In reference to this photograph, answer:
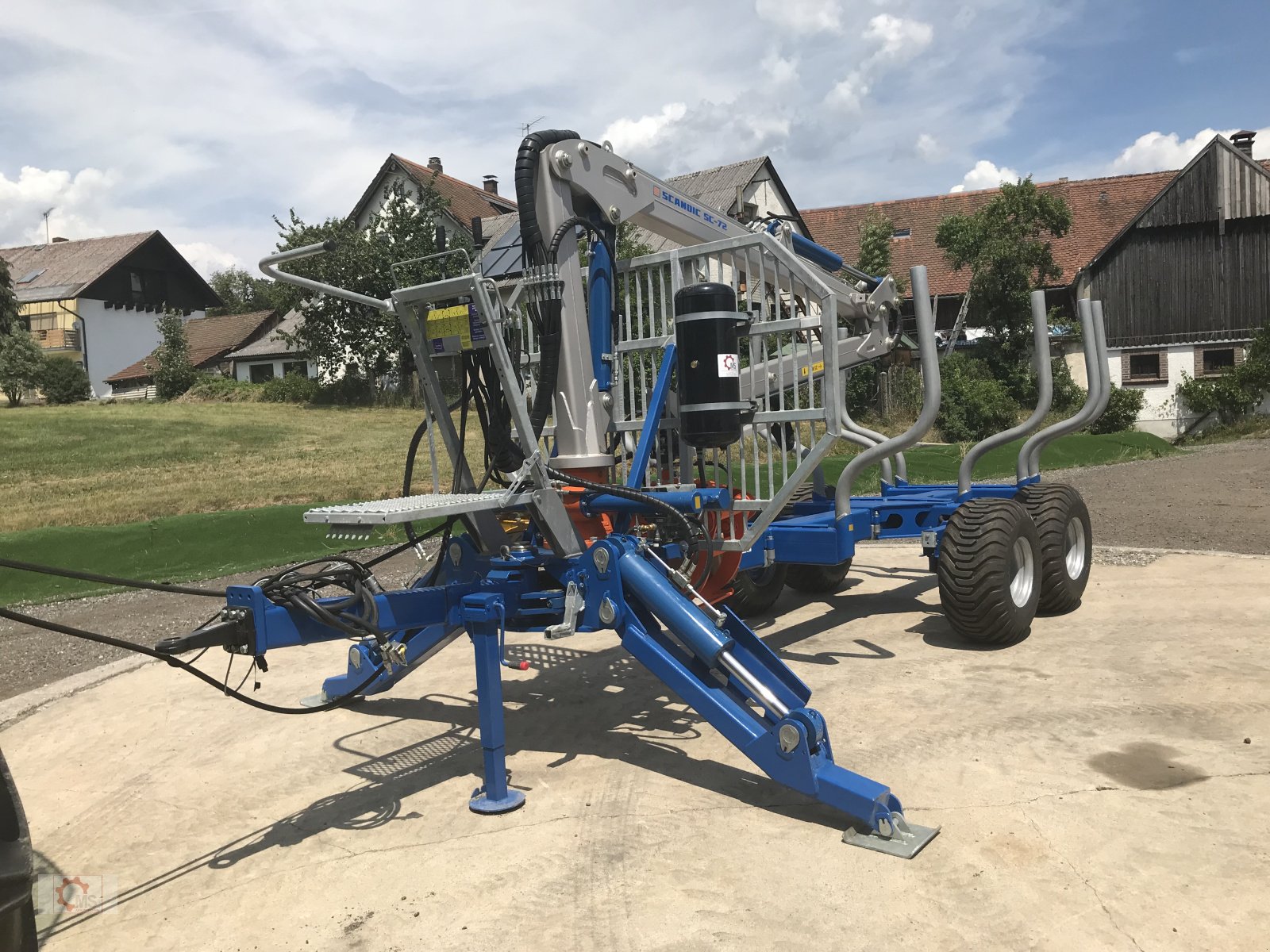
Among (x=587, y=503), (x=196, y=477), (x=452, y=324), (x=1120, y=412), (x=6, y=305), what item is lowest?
(x=196, y=477)

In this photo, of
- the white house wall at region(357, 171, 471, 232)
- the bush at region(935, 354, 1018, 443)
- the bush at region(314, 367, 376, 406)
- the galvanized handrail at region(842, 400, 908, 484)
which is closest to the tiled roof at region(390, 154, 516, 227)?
the white house wall at region(357, 171, 471, 232)

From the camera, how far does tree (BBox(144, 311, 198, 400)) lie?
42.5 m

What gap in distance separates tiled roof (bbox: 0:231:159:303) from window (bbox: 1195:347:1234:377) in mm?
45810

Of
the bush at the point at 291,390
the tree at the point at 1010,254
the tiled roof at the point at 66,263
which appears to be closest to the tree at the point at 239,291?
the tiled roof at the point at 66,263

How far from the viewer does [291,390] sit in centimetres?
3791

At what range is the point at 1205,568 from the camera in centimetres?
866

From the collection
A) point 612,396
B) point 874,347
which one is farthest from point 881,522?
point 612,396

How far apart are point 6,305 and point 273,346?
1049 cm

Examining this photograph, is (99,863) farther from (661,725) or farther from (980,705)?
(980,705)

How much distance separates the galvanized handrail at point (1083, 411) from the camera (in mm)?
7680

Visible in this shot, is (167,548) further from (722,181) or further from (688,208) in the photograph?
(722,181)

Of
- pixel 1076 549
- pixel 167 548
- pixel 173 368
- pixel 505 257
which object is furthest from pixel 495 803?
pixel 173 368

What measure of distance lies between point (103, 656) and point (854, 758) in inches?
229

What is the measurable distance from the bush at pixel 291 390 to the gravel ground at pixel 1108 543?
89.1 feet
